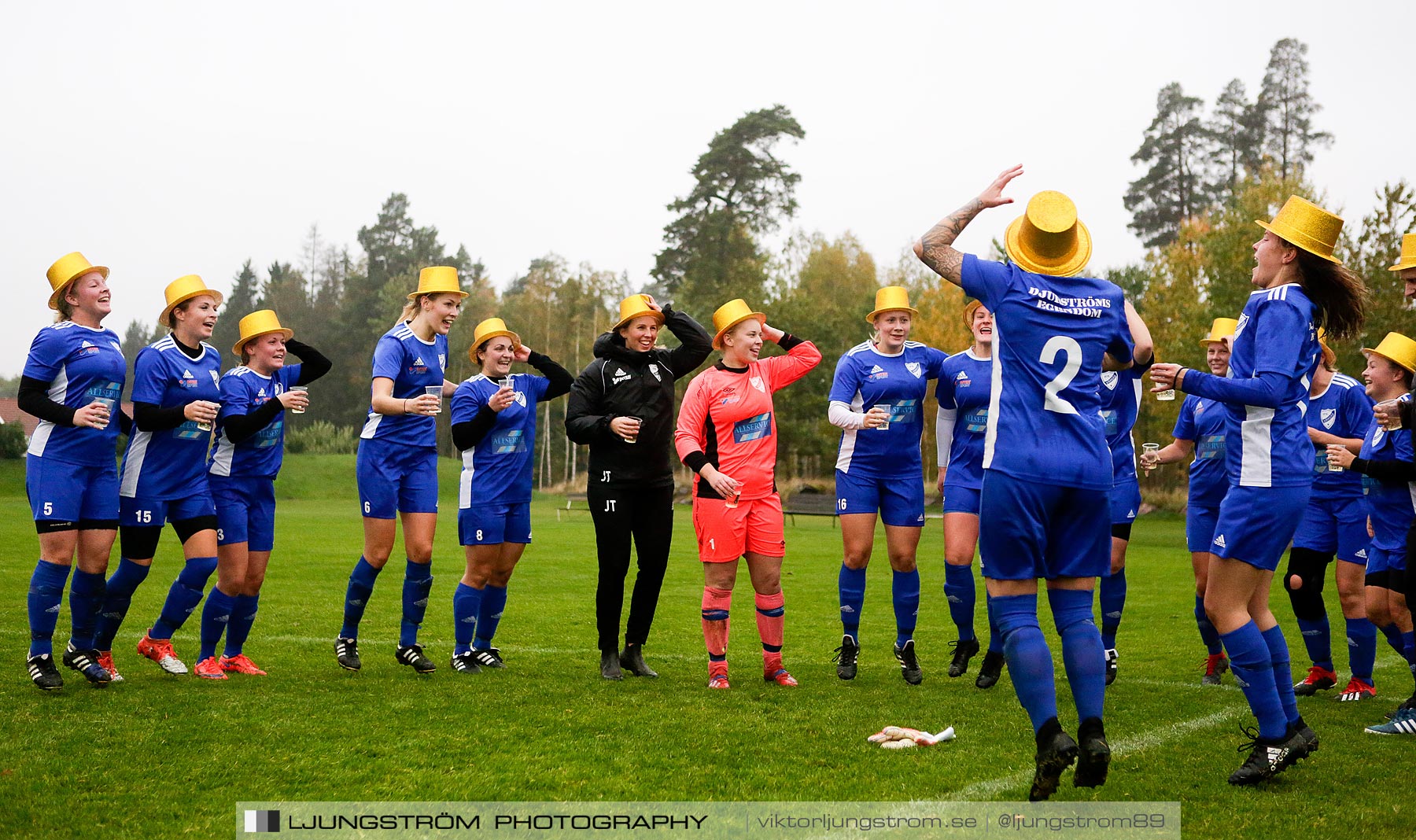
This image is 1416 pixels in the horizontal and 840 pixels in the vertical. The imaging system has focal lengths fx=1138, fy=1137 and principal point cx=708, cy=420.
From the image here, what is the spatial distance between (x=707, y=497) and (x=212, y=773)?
3.56m

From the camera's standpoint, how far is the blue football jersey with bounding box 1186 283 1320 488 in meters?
5.18

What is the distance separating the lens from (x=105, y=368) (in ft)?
24.0

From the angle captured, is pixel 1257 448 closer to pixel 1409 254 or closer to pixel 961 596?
pixel 1409 254

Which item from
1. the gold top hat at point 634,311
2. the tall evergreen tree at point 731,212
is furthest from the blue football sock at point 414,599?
the tall evergreen tree at point 731,212

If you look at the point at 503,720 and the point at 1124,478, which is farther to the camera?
the point at 1124,478

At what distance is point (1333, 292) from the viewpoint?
543 centimetres

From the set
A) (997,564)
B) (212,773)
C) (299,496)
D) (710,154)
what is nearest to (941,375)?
(997,564)

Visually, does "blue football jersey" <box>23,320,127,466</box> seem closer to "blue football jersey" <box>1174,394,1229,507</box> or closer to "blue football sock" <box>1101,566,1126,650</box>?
"blue football sock" <box>1101,566,1126,650</box>

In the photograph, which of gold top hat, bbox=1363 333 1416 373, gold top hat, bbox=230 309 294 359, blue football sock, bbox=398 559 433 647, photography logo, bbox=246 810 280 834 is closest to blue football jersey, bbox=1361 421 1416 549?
gold top hat, bbox=1363 333 1416 373

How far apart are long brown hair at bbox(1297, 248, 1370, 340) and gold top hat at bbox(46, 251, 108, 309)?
7.09m

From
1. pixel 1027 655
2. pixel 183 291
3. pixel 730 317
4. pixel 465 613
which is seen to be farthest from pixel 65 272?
pixel 1027 655

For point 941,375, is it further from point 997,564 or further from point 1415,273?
point 997,564

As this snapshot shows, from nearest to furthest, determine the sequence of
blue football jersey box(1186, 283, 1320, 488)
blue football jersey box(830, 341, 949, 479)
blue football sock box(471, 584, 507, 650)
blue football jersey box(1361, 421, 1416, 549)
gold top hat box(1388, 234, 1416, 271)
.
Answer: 1. blue football jersey box(1186, 283, 1320, 488)
2. gold top hat box(1388, 234, 1416, 271)
3. blue football jersey box(1361, 421, 1416, 549)
4. blue football jersey box(830, 341, 949, 479)
5. blue football sock box(471, 584, 507, 650)

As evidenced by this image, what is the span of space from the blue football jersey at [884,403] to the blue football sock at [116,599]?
4.82m
